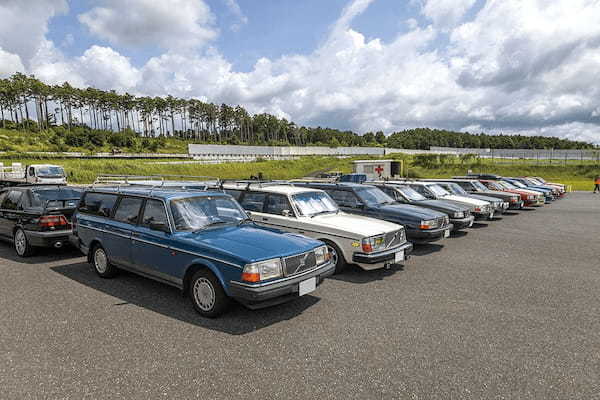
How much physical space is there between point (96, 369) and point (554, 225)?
14.9 m

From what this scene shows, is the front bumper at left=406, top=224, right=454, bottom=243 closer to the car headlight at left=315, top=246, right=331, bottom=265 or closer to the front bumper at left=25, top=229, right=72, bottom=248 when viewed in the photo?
the car headlight at left=315, top=246, right=331, bottom=265

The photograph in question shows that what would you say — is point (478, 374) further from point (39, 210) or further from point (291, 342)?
point (39, 210)

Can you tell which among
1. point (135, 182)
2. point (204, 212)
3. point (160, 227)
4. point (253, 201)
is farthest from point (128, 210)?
point (135, 182)

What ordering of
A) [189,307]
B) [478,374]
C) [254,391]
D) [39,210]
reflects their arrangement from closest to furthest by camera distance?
[254,391] < [478,374] < [189,307] < [39,210]

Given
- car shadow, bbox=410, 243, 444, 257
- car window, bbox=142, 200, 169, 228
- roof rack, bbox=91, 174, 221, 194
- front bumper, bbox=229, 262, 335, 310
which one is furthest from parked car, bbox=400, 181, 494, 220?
car window, bbox=142, 200, 169, 228

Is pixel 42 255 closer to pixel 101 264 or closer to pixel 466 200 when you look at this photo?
pixel 101 264

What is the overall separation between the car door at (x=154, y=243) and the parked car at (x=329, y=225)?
7.36ft

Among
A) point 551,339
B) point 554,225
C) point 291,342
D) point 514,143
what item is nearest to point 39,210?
point 291,342

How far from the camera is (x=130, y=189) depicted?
6.50 meters

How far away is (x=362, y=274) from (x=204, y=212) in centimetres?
322

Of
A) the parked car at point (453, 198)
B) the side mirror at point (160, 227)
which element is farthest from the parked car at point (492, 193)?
the side mirror at point (160, 227)

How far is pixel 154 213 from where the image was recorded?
18.5 feet

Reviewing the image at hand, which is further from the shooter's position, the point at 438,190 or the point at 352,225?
the point at 438,190

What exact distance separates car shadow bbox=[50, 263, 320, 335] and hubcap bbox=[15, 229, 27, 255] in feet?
5.94
